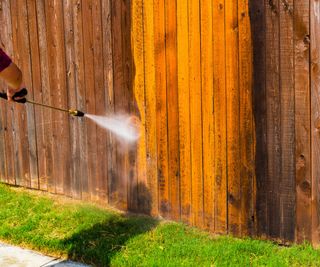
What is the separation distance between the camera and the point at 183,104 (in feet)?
19.3

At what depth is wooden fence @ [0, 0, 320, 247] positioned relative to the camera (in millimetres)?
5191

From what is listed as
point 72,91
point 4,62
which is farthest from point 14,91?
point 72,91

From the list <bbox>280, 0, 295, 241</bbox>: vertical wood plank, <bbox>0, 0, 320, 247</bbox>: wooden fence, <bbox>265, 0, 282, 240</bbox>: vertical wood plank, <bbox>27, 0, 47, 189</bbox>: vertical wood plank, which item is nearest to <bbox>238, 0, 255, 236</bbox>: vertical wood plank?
<bbox>0, 0, 320, 247</bbox>: wooden fence

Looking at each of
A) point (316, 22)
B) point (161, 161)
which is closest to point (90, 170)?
point (161, 161)

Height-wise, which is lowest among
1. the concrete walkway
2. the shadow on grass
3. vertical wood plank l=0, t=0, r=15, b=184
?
the concrete walkway

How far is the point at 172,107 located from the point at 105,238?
1.36 meters

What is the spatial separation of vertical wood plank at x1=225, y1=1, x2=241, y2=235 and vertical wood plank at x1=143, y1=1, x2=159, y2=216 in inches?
33.5

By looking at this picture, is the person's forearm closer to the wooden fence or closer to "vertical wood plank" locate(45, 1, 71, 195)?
the wooden fence

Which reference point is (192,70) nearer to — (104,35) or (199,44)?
(199,44)

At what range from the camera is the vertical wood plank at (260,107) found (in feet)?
17.3

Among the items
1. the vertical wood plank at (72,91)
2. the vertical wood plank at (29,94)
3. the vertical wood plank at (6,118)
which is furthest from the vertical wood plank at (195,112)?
the vertical wood plank at (6,118)

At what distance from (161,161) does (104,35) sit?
56.1 inches

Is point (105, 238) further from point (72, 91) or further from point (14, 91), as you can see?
point (72, 91)

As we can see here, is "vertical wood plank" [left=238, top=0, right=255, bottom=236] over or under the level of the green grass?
over
